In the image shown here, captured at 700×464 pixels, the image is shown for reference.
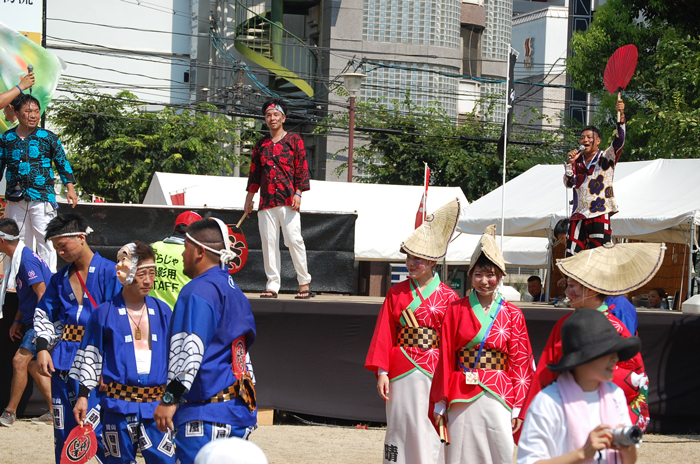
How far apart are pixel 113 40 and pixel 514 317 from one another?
37.3 m

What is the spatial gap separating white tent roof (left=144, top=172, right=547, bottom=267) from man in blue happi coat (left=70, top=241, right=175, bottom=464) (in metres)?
12.9

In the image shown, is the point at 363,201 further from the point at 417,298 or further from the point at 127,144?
the point at 417,298

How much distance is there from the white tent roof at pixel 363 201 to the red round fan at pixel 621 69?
10076 millimetres

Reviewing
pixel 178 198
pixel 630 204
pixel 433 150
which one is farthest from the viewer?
pixel 433 150

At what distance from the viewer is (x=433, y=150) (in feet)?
90.7

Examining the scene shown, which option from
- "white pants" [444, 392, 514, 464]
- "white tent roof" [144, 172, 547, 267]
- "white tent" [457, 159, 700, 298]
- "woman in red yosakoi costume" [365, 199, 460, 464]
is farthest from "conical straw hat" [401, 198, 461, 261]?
"white tent roof" [144, 172, 547, 267]

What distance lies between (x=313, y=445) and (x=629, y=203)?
6.40 m

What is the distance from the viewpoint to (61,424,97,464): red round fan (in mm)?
4457

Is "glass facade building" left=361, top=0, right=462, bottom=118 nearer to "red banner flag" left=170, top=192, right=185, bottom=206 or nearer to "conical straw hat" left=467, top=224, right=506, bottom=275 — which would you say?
"red banner flag" left=170, top=192, right=185, bottom=206

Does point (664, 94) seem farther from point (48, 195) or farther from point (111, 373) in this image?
point (111, 373)

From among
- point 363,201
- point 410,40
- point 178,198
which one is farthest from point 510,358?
point 410,40

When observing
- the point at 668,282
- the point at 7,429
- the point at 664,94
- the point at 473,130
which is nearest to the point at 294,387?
the point at 7,429

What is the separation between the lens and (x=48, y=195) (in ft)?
25.7

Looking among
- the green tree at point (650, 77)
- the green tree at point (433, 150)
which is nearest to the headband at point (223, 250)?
the green tree at point (650, 77)
